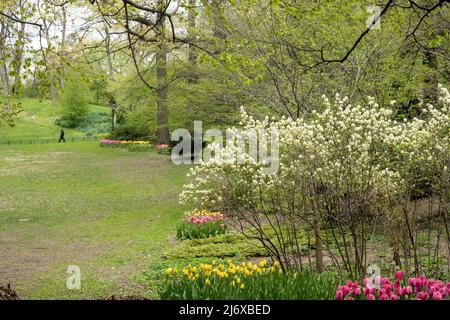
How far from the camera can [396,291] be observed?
470 cm

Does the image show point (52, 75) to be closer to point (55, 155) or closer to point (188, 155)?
point (188, 155)

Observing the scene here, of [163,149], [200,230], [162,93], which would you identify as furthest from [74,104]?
[200,230]

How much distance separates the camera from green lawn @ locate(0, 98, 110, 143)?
43.4 m

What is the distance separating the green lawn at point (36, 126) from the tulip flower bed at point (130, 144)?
841 centimetres

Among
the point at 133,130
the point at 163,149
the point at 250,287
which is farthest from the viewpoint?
the point at 133,130

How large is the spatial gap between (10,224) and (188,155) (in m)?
12.0

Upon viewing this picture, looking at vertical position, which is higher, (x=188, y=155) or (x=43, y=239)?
(x=188, y=155)

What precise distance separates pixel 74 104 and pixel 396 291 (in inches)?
1828

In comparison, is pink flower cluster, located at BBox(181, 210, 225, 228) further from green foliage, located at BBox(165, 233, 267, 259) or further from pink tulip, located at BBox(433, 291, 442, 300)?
pink tulip, located at BBox(433, 291, 442, 300)

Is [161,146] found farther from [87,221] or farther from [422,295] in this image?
[422,295]

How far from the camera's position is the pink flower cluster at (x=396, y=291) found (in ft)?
14.4

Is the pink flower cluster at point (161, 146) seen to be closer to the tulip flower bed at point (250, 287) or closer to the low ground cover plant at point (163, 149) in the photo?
the low ground cover plant at point (163, 149)

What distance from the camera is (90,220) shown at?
14078mm
